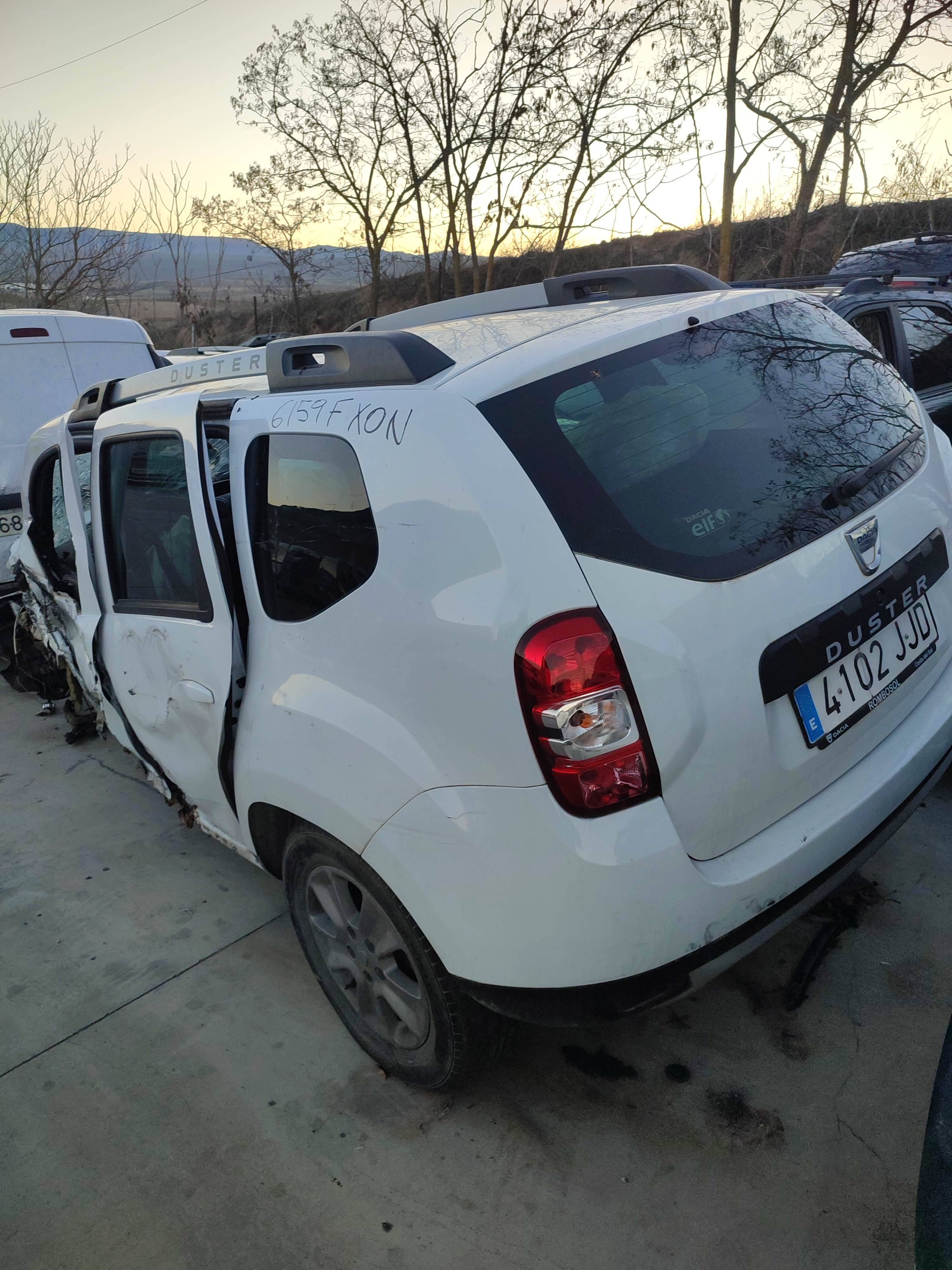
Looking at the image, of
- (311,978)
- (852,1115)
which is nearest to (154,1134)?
(311,978)

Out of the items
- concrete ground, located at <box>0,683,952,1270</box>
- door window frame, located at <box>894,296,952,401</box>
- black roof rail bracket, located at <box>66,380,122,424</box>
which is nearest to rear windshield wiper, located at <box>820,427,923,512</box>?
concrete ground, located at <box>0,683,952,1270</box>

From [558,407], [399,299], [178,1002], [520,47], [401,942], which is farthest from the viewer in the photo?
[399,299]

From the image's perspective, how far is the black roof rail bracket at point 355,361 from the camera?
190 centimetres

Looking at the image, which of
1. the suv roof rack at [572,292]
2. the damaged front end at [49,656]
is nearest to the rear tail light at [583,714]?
the suv roof rack at [572,292]

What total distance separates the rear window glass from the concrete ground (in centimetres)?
135

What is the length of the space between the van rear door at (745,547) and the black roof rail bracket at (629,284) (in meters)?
0.32

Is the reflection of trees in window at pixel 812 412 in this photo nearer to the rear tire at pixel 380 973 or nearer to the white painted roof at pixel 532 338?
the white painted roof at pixel 532 338

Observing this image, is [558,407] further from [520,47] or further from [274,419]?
[520,47]

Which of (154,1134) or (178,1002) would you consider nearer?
(154,1134)

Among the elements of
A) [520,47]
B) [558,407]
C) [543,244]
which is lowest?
[558,407]

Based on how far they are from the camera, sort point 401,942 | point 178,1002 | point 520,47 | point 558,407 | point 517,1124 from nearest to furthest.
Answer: point 558,407 < point 401,942 < point 517,1124 < point 178,1002 < point 520,47

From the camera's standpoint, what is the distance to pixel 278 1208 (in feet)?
6.59

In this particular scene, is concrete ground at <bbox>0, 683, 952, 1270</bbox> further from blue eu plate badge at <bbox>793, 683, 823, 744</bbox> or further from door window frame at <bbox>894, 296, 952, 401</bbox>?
door window frame at <bbox>894, 296, 952, 401</bbox>

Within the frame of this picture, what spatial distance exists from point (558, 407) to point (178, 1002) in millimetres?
2164
